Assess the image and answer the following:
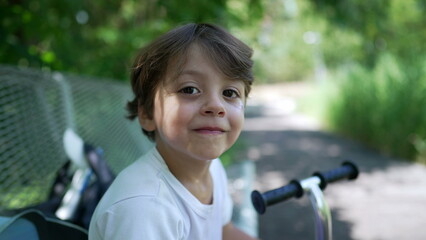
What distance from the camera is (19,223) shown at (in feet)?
3.80

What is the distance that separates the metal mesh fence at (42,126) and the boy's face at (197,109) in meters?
1.17

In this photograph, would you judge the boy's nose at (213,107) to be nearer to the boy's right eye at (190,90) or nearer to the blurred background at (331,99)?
the boy's right eye at (190,90)

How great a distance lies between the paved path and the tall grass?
0.35 meters

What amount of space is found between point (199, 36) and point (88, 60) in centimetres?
426

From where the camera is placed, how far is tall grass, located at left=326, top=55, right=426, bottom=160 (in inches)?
280

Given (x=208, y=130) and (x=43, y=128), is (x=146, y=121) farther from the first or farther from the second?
(x=43, y=128)

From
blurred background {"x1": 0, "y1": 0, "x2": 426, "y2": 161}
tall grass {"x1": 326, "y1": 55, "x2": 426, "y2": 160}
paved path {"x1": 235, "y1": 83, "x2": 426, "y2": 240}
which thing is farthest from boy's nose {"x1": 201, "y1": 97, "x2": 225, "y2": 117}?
tall grass {"x1": 326, "y1": 55, "x2": 426, "y2": 160}

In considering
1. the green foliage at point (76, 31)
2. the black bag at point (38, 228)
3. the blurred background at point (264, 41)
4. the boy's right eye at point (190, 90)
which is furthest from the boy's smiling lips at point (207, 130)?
the blurred background at point (264, 41)

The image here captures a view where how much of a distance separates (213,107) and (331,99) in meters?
11.8

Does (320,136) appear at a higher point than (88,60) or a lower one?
higher

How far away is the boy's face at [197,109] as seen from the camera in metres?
1.07

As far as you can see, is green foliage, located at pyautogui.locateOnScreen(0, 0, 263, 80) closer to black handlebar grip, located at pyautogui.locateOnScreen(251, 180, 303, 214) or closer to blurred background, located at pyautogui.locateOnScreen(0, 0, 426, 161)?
blurred background, located at pyautogui.locateOnScreen(0, 0, 426, 161)

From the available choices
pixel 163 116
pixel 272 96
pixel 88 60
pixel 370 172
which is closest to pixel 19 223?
pixel 163 116

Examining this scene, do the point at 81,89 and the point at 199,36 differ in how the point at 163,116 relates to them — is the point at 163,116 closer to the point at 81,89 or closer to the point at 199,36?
the point at 199,36
